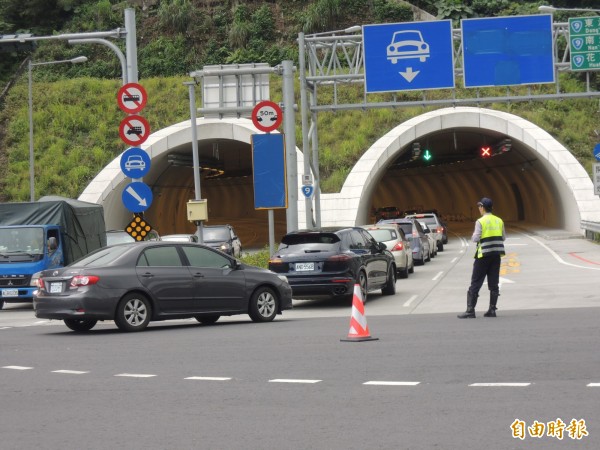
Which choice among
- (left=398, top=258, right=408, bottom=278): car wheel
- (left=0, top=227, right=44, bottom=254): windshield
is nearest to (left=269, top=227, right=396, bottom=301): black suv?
(left=398, top=258, right=408, bottom=278): car wheel

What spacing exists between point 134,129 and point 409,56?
16650mm

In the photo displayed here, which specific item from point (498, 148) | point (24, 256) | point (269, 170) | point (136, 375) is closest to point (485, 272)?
point (136, 375)

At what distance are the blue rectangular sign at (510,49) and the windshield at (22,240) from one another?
16.4 m

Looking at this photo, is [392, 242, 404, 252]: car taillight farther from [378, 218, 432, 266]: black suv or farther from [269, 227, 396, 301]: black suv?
[269, 227, 396, 301]: black suv

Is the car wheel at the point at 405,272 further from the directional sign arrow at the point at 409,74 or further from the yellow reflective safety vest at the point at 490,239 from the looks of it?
the yellow reflective safety vest at the point at 490,239

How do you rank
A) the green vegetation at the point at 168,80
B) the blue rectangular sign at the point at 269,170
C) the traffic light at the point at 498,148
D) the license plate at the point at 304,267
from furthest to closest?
the green vegetation at the point at 168,80
the traffic light at the point at 498,148
the blue rectangular sign at the point at 269,170
the license plate at the point at 304,267

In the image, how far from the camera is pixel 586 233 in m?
46.1

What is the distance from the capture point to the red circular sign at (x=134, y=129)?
23203 millimetres

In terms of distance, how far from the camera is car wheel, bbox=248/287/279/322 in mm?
19281

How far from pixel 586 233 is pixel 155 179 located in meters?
19.9

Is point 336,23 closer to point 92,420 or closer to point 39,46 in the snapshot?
point 39,46

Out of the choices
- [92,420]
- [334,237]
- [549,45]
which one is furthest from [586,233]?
[92,420]

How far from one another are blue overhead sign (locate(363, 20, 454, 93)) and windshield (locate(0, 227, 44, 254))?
14040 mm

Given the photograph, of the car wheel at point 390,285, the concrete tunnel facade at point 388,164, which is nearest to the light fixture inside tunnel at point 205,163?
the concrete tunnel facade at point 388,164
